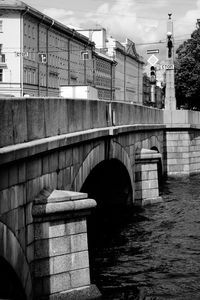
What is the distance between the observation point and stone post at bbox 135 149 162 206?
71.1 ft

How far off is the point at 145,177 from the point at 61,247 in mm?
12178

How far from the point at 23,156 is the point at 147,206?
45.2 feet

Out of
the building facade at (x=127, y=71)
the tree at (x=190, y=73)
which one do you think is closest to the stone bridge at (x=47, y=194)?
the tree at (x=190, y=73)

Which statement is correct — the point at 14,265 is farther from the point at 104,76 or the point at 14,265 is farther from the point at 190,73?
the point at 104,76

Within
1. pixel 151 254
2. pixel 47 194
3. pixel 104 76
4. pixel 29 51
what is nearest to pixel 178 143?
pixel 151 254

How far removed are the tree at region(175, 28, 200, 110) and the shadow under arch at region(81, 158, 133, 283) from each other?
37.4m

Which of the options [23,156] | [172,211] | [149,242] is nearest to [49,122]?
[23,156]

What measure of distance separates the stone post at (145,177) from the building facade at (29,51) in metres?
34.7

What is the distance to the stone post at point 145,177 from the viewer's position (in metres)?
21.7

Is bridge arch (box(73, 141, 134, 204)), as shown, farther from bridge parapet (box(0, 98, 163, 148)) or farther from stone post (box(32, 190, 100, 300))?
stone post (box(32, 190, 100, 300))

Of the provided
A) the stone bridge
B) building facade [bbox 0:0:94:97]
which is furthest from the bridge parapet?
building facade [bbox 0:0:94:97]

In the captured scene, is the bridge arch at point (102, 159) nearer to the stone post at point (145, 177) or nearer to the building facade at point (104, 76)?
the stone post at point (145, 177)

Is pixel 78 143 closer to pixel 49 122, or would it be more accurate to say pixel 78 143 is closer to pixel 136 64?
pixel 49 122

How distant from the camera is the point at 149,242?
1633 cm
